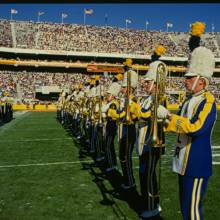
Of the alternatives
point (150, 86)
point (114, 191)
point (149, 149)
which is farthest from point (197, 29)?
point (114, 191)

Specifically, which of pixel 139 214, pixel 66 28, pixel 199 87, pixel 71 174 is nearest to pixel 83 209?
pixel 139 214

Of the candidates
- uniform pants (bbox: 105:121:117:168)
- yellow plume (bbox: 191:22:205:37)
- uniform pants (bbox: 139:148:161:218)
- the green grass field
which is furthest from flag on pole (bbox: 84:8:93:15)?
yellow plume (bbox: 191:22:205:37)

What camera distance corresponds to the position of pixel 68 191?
20.4ft

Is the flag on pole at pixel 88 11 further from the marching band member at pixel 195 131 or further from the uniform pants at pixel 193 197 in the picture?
the uniform pants at pixel 193 197

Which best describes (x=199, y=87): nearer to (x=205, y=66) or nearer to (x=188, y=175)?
(x=205, y=66)

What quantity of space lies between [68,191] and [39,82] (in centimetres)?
4034

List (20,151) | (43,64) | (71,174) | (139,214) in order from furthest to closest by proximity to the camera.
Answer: (43,64) → (20,151) → (71,174) → (139,214)

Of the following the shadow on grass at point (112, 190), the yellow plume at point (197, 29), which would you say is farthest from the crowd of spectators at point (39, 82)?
the yellow plume at point (197, 29)

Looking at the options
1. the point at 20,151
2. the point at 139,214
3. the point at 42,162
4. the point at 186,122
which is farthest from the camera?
the point at 20,151

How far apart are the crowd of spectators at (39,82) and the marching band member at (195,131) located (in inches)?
1467

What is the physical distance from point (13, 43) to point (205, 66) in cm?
4705

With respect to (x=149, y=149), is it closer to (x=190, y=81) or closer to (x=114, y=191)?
(x=190, y=81)

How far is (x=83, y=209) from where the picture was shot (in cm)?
528

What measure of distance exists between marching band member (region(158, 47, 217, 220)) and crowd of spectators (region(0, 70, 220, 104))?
1467 inches
